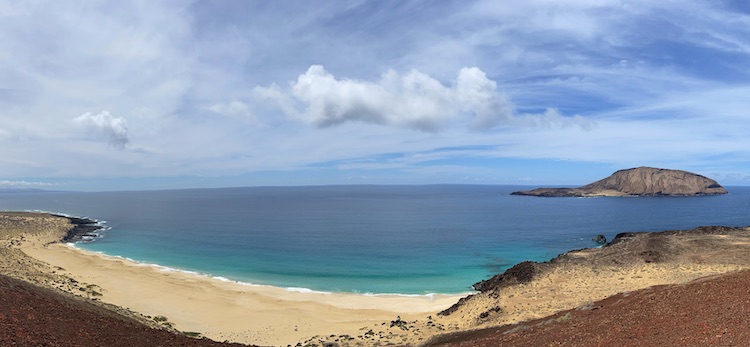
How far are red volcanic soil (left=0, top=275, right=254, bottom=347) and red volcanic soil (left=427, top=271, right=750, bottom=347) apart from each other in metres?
18.3

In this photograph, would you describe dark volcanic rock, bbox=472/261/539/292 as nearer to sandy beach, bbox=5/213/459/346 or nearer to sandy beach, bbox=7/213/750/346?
sandy beach, bbox=7/213/750/346

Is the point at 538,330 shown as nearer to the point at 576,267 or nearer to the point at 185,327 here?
the point at 576,267

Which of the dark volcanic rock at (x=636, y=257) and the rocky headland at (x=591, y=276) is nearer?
the rocky headland at (x=591, y=276)

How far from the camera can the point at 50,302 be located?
23.3 m

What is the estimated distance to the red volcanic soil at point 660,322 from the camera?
16.4 m

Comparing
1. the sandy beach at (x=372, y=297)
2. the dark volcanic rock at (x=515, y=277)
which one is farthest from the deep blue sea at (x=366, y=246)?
the sandy beach at (x=372, y=297)

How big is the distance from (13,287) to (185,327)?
13207mm

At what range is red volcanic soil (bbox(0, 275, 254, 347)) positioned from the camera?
18000mm

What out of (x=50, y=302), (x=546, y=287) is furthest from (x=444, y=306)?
(x=50, y=302)

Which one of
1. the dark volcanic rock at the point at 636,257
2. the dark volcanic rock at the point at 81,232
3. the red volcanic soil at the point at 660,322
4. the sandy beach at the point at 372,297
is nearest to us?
the red volcanic soil at the point at 660,322

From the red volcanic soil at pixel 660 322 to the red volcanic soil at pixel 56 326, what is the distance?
18263 millimetres

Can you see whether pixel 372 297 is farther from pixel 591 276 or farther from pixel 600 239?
pixel 600 239

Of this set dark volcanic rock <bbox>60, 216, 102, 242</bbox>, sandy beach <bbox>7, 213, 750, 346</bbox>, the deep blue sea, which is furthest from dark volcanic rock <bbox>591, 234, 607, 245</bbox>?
dark volcanic rock <bbox>60, 216, 102, 242</bbox>

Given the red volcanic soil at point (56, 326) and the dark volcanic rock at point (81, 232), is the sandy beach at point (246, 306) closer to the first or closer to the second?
the red volcanic soil at point (56, 326)
